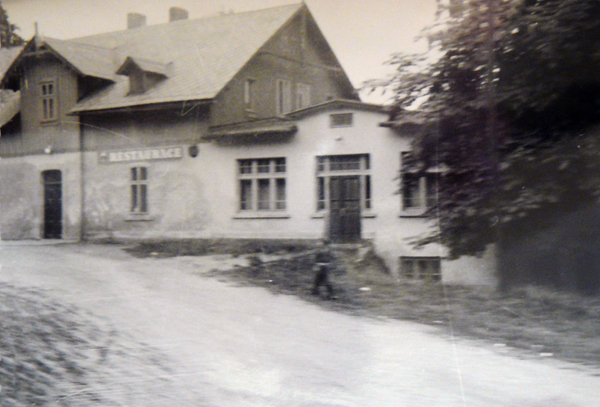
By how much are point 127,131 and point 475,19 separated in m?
2.66

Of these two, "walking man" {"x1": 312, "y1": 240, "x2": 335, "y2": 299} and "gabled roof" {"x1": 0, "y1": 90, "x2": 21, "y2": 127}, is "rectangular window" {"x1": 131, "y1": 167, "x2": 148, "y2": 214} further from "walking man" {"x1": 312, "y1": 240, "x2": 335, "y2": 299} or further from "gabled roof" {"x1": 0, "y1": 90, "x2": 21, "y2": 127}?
"walking man" {"x1": 312, "y1": 240, "x2": 335, "y2": 299}

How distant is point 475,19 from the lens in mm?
3680

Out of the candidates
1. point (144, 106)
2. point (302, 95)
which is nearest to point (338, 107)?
point (302, 95)

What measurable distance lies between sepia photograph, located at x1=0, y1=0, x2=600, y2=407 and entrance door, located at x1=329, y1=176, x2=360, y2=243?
14 mm

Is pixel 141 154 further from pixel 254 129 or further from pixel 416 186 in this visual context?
pixel 416 186

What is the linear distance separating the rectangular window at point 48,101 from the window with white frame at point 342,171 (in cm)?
228

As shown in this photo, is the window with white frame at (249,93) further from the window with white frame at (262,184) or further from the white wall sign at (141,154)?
the white wall sign at (141,154)

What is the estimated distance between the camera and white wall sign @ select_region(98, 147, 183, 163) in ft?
14.0

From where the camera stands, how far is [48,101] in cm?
455

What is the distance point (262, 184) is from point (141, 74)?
1360 mm

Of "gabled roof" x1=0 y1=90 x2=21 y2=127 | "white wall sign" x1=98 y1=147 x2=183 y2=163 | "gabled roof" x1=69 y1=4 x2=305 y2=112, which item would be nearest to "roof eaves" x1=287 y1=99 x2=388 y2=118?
"gabled roof" x1=69 y1=4 x2=305 y2=112

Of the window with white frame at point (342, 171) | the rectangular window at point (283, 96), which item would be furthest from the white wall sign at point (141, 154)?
the window with white frame at point (342, 171)

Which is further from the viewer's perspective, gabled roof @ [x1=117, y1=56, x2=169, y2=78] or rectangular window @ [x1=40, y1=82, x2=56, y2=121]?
rectangular window @ [x1=40, y1=82, x2=56, y2=121]

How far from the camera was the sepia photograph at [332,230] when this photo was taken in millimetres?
3594
